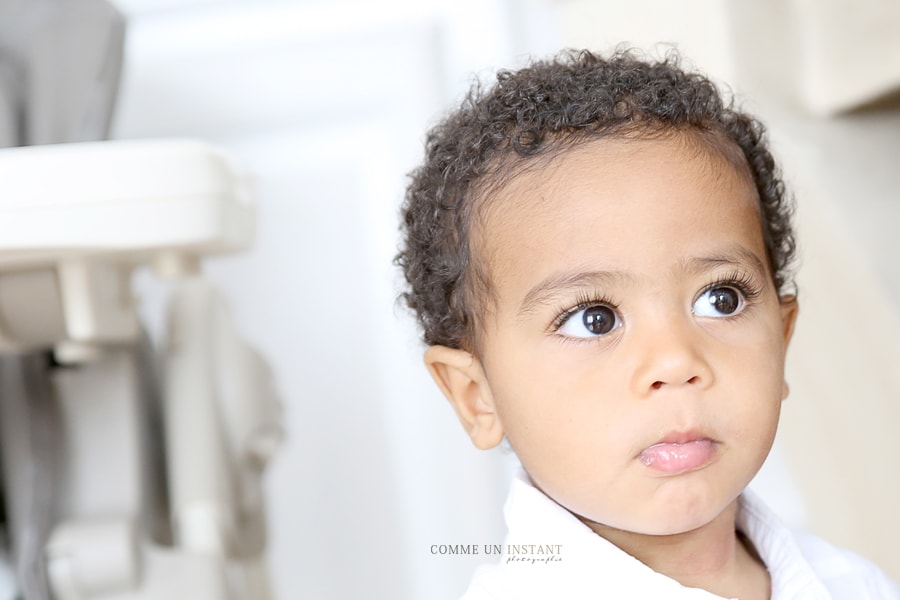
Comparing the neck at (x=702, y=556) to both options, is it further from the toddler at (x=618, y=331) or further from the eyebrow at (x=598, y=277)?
the eyebrow at (x=598, y=277)

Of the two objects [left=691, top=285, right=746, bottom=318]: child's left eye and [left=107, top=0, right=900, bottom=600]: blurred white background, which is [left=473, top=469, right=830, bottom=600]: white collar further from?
[left=107, top=0, right=900, bottom=600]: blurred white background

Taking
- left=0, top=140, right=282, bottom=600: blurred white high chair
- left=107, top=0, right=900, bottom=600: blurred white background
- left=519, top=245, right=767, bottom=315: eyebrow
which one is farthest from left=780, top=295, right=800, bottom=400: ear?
left=107, top=0, right=900, bottom=600: blurred white background

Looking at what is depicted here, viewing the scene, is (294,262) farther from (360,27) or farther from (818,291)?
(818,291)

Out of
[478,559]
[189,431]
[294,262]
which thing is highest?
[294,262]

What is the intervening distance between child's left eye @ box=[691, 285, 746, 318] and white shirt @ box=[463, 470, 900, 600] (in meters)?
0.15

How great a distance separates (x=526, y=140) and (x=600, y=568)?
26 centimetres

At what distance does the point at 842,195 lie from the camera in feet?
3.36

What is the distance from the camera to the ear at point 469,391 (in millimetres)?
707

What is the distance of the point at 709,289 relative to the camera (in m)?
0.64

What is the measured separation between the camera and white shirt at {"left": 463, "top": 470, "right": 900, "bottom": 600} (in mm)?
643

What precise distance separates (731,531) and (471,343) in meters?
0.21

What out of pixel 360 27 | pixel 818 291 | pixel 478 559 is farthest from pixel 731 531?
pixel 360 27

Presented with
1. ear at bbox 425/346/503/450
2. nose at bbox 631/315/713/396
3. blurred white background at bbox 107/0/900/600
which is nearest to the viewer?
nose at bbox 631/315/713/396

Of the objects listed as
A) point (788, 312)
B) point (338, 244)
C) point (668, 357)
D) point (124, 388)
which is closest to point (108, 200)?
point (124, 388)
